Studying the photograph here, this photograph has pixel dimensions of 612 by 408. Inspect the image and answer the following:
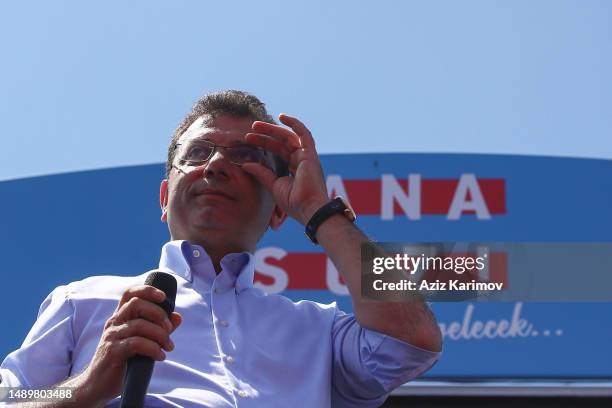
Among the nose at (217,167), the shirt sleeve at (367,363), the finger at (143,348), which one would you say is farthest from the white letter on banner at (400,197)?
the finger at (143,348)

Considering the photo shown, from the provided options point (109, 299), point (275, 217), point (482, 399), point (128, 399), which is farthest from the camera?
point (482, 399)

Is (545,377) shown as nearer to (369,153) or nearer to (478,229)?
(478,229)

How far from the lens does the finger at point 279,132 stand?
6.04 feet

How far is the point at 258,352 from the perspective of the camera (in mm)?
1775

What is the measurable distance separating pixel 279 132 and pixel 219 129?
0.16 m

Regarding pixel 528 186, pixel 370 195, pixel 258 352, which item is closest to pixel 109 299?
pixel 258 352

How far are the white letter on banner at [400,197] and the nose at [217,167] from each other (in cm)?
197

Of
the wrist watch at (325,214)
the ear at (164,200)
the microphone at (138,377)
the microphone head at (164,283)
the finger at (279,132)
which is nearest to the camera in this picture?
the microphone at (138,377)

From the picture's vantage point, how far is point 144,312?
1283mm

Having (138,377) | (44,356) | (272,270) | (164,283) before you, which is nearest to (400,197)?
(272,270)

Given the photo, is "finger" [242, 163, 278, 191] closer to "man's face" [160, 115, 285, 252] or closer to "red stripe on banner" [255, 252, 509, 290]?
"man's face" [160, 115, 285, 252]

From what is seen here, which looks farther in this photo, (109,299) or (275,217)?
(275,217)

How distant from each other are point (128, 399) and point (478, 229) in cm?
272

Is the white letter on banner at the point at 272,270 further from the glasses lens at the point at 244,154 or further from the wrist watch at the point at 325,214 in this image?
the wrist watch at the point at 325,214
